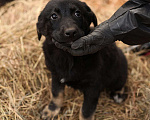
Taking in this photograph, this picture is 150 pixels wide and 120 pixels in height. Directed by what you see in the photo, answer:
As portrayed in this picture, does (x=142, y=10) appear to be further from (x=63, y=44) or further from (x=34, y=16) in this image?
(x=34, y=16)

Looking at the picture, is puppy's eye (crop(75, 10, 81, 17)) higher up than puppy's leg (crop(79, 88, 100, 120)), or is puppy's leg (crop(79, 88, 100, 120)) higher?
puppy's eye (crop(75, 10, 81, 17))

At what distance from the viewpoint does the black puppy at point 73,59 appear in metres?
2.29

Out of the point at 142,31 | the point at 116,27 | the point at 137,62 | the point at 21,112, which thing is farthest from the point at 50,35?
the point at 137,62

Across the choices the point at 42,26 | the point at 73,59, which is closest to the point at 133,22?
the point at 73,59

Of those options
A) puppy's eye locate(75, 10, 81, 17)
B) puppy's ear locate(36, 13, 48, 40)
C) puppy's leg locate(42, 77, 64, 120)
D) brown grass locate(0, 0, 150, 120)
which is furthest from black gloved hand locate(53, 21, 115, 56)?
brown grass locate(0, 0, 150, 120)

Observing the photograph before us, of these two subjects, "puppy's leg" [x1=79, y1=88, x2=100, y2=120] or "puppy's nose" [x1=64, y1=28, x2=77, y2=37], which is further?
"puppy's leg" [x1=79, y1=88, x2=100, y2=120]

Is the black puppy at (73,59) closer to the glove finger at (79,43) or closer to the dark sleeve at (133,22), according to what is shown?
the glove finger at (79,43)

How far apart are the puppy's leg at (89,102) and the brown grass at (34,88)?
1.16ft

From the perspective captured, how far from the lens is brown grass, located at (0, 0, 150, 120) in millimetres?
3086

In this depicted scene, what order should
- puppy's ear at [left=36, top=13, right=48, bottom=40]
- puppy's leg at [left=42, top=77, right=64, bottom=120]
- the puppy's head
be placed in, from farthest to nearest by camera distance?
puppy's leg at [left=42, top=77, right=64, bottom=120] → puppy's ear at [left=36, top=13, right=48, bottom=40] → the puppy's head

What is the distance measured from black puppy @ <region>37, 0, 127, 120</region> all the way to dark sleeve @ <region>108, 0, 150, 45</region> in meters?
0.43

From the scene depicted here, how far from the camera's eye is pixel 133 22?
6.50 feet

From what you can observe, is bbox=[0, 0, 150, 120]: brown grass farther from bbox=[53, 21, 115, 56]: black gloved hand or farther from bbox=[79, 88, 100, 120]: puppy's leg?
bbox=[53, 21, 115, 56]: black gloved hand

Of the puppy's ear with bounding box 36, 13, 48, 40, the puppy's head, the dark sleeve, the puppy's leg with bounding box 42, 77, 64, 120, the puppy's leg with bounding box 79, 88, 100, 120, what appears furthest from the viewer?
the puppy's leg with bounding box 42, 77, 64, 120
